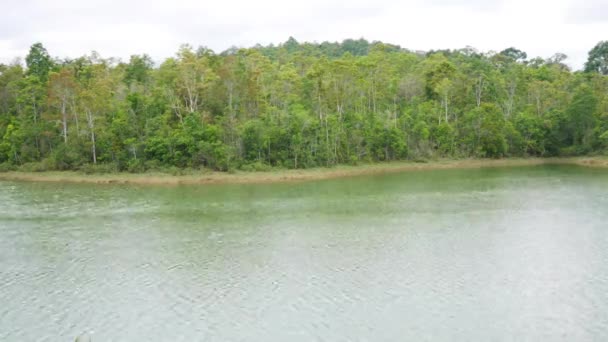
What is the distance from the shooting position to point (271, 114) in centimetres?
4822

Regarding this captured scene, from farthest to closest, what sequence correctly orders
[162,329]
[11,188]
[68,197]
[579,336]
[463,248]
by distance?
1. [11,188]
2. [68,197]
3. [463,248]
4. [162,329]
5. [579,336]

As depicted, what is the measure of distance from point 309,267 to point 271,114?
95.8 ft

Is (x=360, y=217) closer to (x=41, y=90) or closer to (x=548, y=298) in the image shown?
(x=548, y=298)

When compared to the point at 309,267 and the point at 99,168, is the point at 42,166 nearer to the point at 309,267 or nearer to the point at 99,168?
the point at 99,168

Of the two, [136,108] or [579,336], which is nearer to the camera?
[579,336]

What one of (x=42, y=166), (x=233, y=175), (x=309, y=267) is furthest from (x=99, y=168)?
(x=309, y=267)

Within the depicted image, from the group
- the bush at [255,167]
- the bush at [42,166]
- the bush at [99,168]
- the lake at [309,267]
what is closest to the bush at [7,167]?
the bush at [42,166]

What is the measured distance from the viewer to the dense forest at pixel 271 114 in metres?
45.7

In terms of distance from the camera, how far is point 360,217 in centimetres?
2872

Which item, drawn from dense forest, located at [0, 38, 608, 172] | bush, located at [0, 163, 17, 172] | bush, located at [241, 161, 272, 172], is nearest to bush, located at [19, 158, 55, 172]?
dense forest, located at [0, 38, 608, 172]

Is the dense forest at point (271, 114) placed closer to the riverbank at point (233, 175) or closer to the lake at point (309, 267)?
the riverbank at point (233, 175)

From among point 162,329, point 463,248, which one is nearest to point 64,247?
point 162,329

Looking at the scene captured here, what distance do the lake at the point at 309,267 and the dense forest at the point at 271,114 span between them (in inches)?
428

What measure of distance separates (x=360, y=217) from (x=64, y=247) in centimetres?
1343
